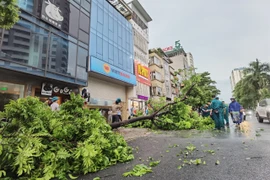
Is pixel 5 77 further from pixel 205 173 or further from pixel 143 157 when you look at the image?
pixel 205 173

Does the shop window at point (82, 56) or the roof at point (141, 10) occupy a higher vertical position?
the roof at point (141, 10)

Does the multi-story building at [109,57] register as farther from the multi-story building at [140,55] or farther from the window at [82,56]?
the multi-story building at [140,55]

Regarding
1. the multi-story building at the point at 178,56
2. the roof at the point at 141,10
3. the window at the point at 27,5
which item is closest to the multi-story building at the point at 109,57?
the roof at the point at 141,10

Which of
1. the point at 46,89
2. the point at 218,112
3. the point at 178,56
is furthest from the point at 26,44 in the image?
the point at 178,56

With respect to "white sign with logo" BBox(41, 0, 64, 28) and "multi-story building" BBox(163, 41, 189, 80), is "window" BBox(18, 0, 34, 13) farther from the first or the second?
"multi-story building" BBox(163, 41, 189, 80)

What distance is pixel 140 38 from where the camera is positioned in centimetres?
2875

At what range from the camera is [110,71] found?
18.7m

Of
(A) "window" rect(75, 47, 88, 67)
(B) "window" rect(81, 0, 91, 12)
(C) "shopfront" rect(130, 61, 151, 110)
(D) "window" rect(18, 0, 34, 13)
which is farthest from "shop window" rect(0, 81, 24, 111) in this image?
(C) "shopfront" rect(130, 61, 151, 110)

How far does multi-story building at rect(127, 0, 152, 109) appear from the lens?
2505 cm

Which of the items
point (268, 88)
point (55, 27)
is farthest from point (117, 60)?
point (268, 88)

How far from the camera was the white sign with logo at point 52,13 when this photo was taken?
41.5 feet

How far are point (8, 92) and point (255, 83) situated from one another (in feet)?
158

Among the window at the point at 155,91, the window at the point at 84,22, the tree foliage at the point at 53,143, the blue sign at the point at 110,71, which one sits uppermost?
the window at the point at 84,22

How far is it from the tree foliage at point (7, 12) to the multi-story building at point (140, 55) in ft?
64.6
